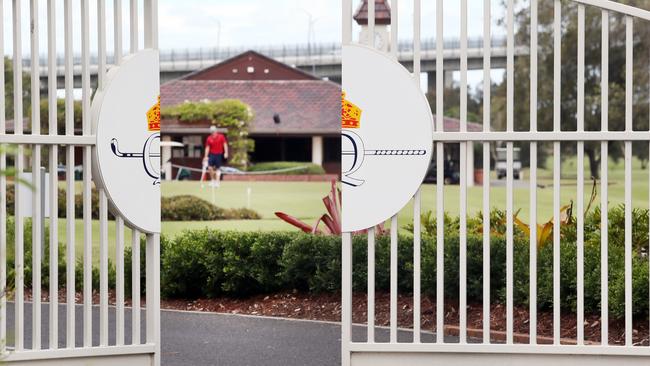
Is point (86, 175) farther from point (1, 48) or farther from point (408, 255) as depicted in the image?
point (408, 255)

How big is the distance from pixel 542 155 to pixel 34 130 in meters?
52.0

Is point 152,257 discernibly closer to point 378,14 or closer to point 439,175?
point 439,175

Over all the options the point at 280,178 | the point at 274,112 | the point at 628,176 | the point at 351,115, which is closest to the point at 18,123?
the point at 351,115

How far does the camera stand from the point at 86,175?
7.02 metres

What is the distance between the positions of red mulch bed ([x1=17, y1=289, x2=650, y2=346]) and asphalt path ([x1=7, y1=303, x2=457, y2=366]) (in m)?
0.35

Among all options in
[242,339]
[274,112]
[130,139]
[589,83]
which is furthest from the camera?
[274,112]

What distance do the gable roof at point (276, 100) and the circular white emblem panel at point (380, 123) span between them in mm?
44094

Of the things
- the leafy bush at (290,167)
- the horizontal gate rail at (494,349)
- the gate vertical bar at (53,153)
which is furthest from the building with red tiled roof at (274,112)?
the gate vertical bar at (53,153)

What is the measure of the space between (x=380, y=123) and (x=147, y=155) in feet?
5.57

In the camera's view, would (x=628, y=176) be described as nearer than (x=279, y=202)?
Yes

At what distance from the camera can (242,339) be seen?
9.41m

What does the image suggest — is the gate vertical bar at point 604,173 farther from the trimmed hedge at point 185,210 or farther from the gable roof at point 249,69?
the gable roof at point 249,69

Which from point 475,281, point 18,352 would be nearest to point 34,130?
point 18,352

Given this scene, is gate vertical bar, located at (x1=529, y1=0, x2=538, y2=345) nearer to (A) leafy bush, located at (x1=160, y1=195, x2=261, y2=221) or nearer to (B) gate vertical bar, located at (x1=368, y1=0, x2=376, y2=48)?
(B) gate vertical bar, located at (x1=368, y1=0, x2=376, y2=48)
